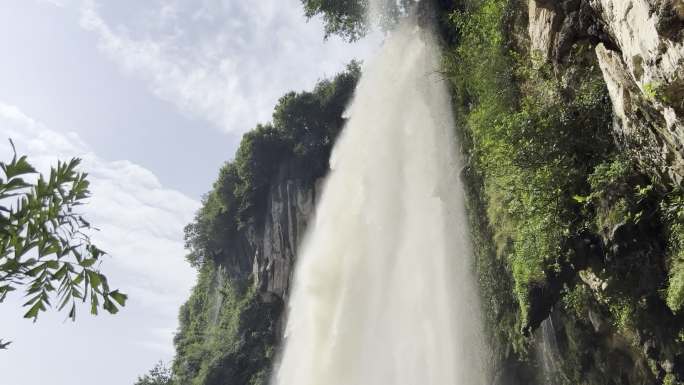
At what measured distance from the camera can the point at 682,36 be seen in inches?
274

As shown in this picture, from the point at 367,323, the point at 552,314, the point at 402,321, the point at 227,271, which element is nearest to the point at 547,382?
the point at 552,314

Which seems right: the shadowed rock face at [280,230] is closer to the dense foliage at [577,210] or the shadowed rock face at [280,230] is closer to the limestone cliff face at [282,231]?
the limestone cliff face at [282,231]

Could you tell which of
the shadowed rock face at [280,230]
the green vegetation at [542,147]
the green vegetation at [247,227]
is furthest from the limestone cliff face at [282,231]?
the green vegetation at [542,147]

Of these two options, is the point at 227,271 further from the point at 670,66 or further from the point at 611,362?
the point at 670,66

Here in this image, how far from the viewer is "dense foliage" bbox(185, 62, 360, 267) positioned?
3772 cm

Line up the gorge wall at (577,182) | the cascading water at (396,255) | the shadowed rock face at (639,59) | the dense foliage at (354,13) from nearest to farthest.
Answer: 1. the shadowed rock face at (639,59)
2. the gorge wall at (577,182)
3. the cascading water at (396,255)
4. the dense foliage at (354,13)

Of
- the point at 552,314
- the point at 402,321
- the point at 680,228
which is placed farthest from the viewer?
the point at 402,321

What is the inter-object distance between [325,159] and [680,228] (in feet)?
93.5

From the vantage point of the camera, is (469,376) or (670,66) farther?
(469,376)

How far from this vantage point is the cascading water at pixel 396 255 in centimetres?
1822

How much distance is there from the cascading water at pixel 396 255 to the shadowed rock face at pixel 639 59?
8.10 metres

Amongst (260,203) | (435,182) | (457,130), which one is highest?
(260,203)

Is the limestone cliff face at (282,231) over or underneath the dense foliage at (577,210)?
over

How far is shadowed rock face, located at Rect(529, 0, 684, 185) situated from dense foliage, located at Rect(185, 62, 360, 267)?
25.6m
